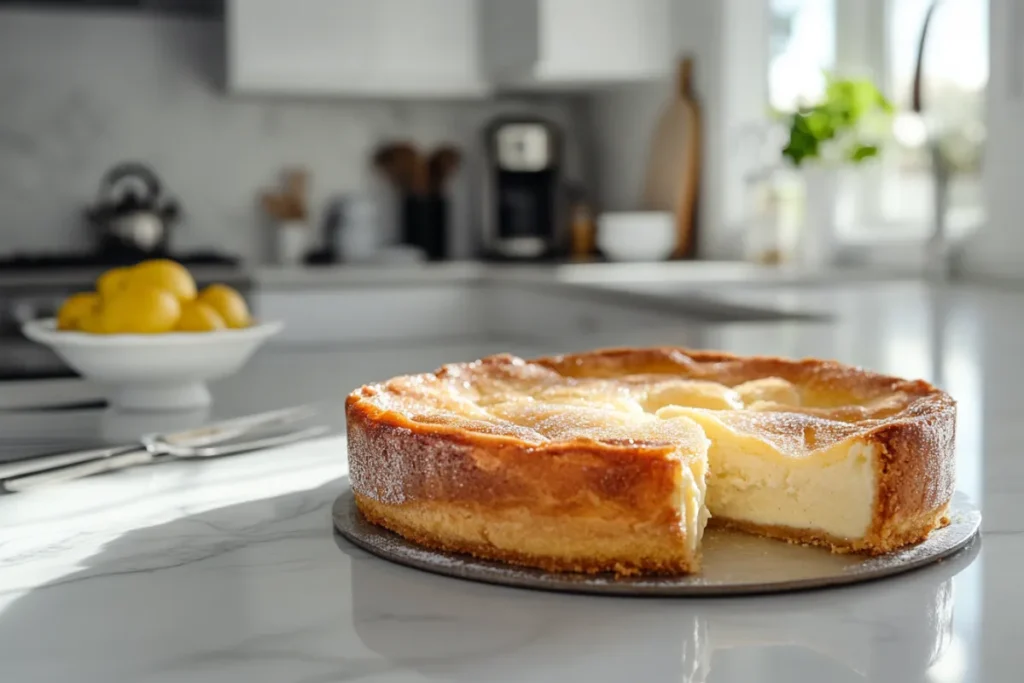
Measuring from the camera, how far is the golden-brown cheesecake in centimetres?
59

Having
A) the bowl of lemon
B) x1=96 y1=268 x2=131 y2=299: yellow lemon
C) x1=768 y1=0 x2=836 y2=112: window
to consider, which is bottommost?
the bowl of lemon

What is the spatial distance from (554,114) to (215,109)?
4.39ft

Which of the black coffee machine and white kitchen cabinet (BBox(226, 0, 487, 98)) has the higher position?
white kitchen cabinet (BBox(226, 0, 487, 98))

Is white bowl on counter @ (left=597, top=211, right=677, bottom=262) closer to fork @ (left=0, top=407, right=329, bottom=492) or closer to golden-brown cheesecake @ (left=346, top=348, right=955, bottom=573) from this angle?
fork @ (left=0, top=407, right=329, bottom=492)

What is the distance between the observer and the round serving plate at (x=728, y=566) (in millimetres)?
578

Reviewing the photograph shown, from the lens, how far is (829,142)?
3.29 m

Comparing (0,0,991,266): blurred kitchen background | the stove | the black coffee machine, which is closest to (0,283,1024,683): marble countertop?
the stove

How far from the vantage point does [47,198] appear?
4.24 m

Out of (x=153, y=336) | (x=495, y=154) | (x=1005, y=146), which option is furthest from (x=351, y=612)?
(x=495, y=154)

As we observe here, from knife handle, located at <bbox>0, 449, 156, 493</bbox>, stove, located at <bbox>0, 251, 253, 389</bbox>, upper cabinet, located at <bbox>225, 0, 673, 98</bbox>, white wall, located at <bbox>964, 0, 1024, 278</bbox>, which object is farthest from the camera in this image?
upper cabinet, located at <bbox>225, 0, 673, 98</bbox>

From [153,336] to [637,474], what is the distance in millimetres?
701

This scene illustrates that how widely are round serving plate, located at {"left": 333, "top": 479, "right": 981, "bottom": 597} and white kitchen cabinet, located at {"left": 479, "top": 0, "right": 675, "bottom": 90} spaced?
→ 3372 millimetres

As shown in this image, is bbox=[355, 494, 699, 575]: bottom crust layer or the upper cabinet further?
the upper cabinet

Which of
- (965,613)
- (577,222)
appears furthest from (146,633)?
(577,222)
